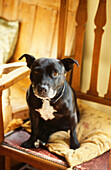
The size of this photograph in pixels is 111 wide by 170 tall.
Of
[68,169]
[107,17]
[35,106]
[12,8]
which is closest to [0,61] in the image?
[12,8]

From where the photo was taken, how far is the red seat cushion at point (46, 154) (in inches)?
38.0

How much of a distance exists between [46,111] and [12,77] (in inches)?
8.8

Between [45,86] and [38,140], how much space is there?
1.22 feet

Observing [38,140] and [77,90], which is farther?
[77,90]

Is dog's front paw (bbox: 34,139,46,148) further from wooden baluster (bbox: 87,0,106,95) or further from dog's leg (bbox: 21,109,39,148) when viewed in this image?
wooden baluster (bbox: 87,0,106,95)

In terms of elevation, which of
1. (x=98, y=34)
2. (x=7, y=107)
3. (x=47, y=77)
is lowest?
(x=7, y=107)

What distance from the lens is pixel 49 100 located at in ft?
3.36

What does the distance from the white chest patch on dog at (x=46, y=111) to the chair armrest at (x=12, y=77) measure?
6.7 inches

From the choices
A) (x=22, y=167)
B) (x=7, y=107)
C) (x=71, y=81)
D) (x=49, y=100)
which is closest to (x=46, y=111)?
(x=49, y=100)

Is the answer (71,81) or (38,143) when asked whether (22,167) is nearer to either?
(38,143)

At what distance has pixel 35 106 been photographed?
1053mm

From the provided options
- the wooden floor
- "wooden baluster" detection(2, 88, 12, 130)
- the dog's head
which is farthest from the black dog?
the wooden floor

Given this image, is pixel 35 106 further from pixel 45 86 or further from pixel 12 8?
pixel 12 8

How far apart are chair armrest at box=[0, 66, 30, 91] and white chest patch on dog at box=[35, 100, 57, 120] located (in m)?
0.17
